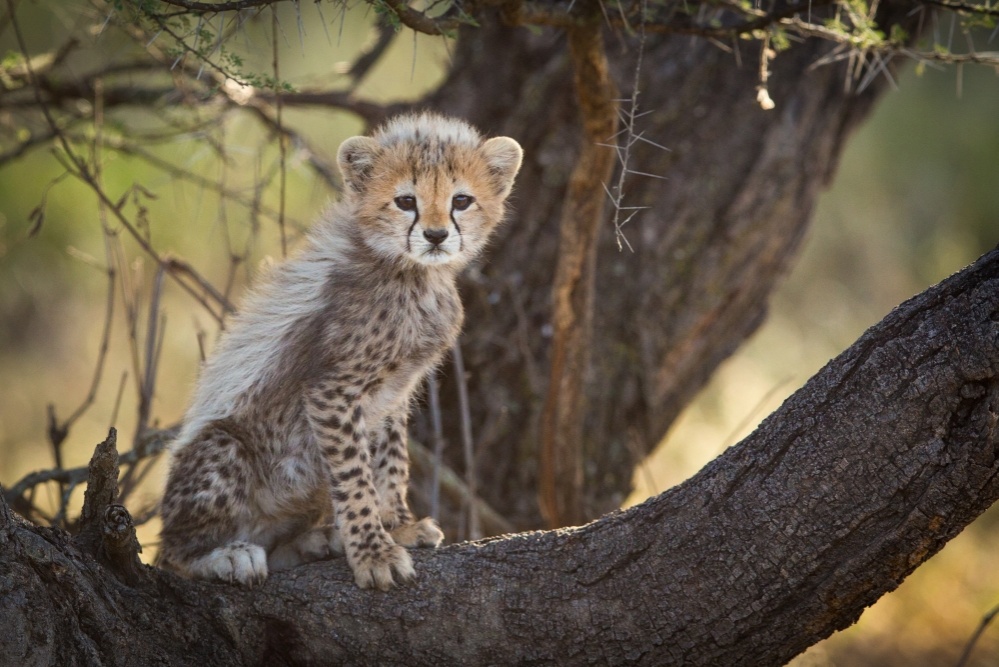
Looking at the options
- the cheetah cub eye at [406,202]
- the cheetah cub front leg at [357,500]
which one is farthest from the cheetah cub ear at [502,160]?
the cheetah cub front leg at [357,500]

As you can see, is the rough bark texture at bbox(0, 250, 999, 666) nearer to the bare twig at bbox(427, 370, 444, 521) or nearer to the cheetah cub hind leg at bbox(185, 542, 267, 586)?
the cheetah cub hind leg at bbox(185, 542, 267, 586)

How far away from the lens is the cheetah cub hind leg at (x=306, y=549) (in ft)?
9.40

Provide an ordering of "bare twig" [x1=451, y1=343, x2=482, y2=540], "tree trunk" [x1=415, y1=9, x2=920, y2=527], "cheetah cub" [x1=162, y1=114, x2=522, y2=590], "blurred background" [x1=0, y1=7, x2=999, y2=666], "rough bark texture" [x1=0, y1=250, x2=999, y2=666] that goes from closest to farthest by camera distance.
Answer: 1. "rough bark texture" [x1=0, y1=250, x2=999, y2=666]
2. "cheetah cub" [x1=162, y1=114, x2=522, y2=590]
3. "bare twig" [x1=451, y1=343, x2=482, y2=540]
4. "tree trunk" [x1=415, y1=9, x2=920, y2=527]
5. "blurred background" [x1=0, y1=7, x2=999, y2=666]

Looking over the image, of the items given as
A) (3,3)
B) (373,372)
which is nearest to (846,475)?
(373,372)

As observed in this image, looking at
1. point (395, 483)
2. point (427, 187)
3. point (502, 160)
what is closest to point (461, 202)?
point (427, 187)


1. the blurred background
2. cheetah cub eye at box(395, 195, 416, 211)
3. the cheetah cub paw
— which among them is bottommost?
the cheetah cub paw

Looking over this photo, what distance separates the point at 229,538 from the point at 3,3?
4.44 m

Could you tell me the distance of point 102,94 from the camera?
4.41 metres

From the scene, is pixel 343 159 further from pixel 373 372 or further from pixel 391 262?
pixel 373 372

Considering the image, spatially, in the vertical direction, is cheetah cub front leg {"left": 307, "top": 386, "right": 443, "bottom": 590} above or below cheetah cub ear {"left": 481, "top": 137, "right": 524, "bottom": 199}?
below

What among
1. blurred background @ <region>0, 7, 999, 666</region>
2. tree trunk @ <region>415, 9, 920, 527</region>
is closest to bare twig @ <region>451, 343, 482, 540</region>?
tree trunk @ <region>415, 9, 920, 527</region>

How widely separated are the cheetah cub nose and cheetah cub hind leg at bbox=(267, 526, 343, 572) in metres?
0.90

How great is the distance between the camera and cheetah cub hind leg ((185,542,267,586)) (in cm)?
251

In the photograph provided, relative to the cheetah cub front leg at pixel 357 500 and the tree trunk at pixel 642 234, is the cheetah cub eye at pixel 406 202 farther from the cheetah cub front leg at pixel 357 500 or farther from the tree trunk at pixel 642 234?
the tree trunk at pixel 642 234
